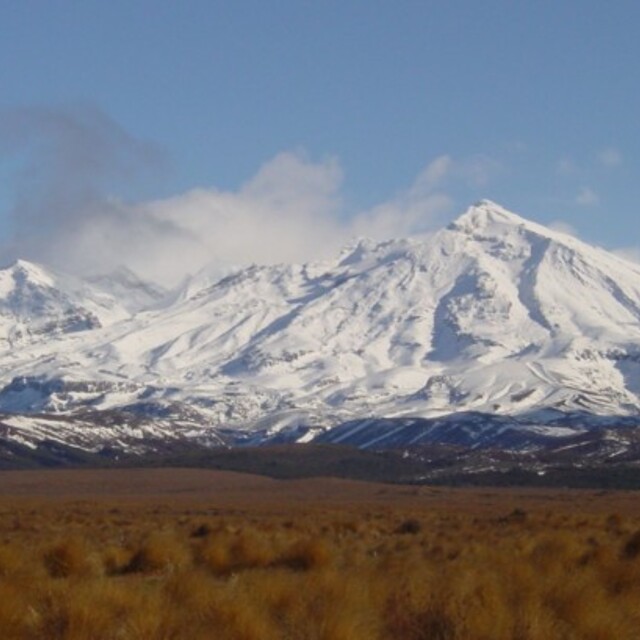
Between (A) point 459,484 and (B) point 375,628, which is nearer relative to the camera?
(B) point 375,628

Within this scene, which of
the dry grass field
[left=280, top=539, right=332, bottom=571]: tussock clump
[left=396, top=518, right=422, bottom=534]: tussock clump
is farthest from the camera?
[left=396, top=518, right=422, bottom=534]: tussock clump

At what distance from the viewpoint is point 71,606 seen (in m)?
11.3

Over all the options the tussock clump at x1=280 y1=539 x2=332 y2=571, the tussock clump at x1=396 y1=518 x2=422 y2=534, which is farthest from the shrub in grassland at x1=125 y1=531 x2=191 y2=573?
the tussock clump at x1=396 y1=518 x2=422 y2=534

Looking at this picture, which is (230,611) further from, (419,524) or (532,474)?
(532,474)

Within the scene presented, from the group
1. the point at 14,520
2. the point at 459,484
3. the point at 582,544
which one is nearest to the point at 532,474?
the point at 459,484

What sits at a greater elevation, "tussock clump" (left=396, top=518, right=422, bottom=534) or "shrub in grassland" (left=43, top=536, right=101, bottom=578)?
"tussock clump" (left=396, top=518, right=422, bottom=534)

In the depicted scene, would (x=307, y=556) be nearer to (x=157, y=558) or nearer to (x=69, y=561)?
(x=157, y=558)

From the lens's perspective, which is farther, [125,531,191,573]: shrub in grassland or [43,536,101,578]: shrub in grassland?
[125,531,191,573]: shrub in grassland

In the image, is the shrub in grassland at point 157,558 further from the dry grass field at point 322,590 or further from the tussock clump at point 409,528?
the tussock clump at point 409,528

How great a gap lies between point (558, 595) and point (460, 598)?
1586 millimetres

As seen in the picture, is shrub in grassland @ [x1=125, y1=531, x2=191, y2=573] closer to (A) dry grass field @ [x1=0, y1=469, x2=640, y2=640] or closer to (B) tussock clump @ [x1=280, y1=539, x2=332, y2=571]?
(A) dry grass field @ [x1=0, y1=469, x2=640, y2=640]

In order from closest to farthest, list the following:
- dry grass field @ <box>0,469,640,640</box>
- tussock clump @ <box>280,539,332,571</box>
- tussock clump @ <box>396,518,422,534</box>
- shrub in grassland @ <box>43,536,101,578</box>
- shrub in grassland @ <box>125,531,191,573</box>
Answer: dry grass field @ <box>0,469,640,640</box> < shrub in grassland @ <box>43,536,101,578</box> < tussock clump @ <box>280,539,332,571</box> < shrub in grassland @ <box>125,531,191,573</box> < tussock clump @ <box>396,518,422,534</box>

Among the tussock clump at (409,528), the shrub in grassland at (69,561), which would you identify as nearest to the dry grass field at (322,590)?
the shrub in grassland at (69,561)

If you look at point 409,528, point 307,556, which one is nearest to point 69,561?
point 307,556
